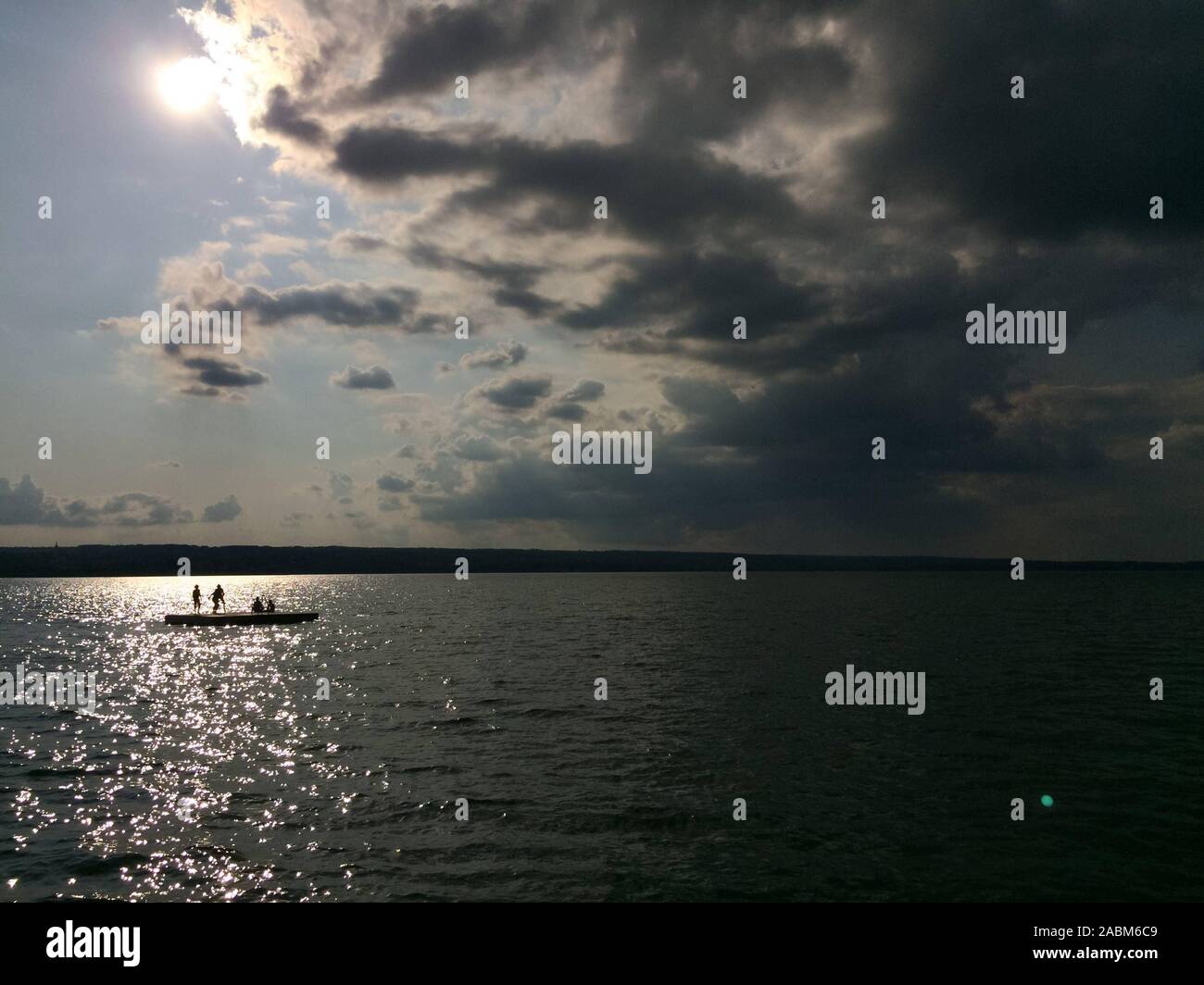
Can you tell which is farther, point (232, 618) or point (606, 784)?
point (232, 618)

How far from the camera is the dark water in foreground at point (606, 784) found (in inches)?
736

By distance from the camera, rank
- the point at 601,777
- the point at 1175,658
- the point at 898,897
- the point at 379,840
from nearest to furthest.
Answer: the point at 898,897 < the point at 379,840 < the point at 601,777 < the point at 1175,658

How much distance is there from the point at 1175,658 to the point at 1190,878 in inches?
2092

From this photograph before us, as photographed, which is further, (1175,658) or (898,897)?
(1175,658)

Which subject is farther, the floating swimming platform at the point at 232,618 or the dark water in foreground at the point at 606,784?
the floating swimming platform at the point at 232,618

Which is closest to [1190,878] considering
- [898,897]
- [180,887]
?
[898,897]

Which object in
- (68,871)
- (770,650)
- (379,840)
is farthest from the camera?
(770,650)

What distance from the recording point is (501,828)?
21.7 m

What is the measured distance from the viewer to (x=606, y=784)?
86.1ft

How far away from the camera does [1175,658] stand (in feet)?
200

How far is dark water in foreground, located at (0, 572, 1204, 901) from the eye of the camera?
61.3 ft

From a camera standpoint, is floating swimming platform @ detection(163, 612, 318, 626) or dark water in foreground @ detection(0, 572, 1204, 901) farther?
floating swimming platform @ detection(163, 612, 318, 626)
